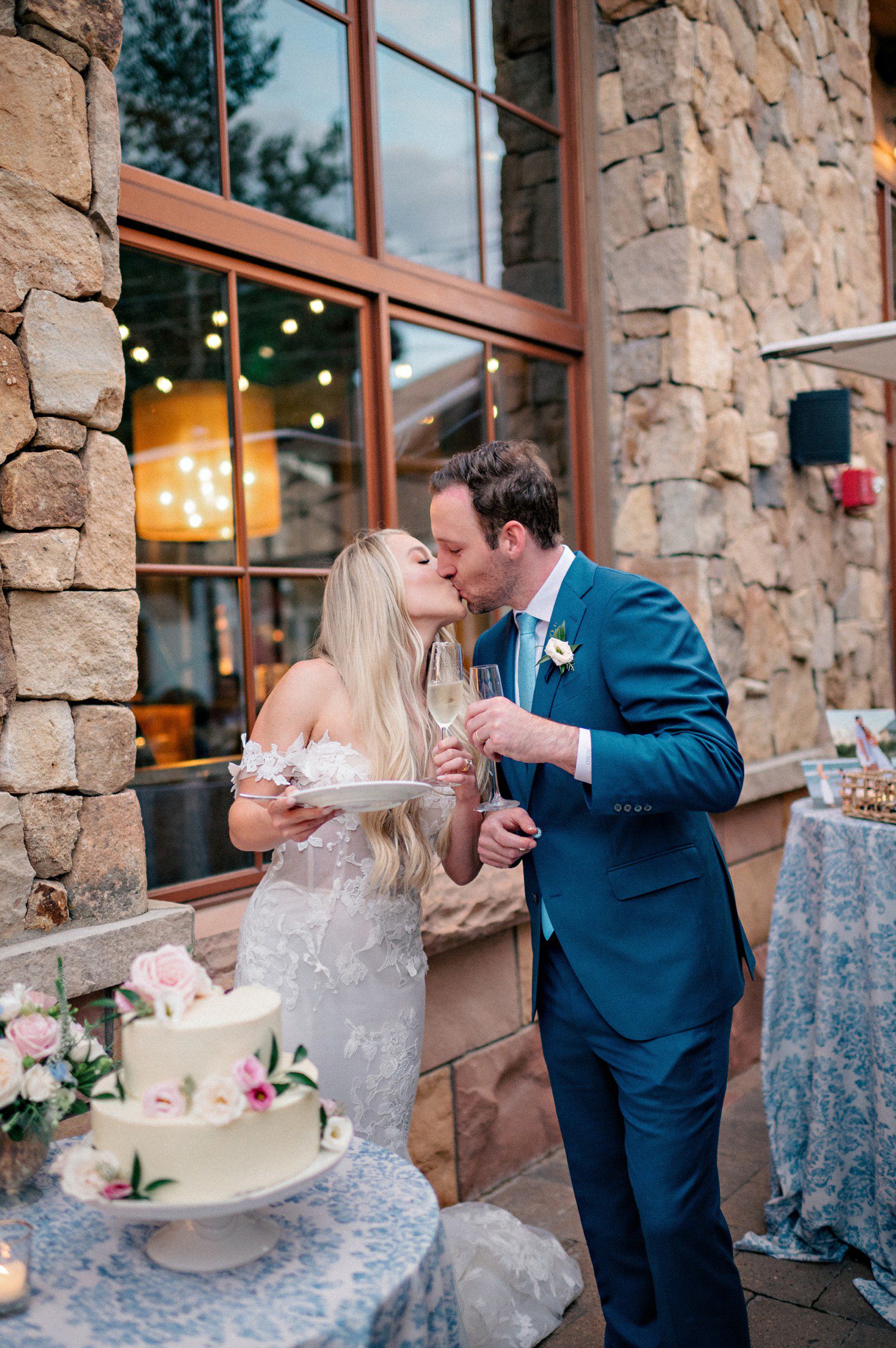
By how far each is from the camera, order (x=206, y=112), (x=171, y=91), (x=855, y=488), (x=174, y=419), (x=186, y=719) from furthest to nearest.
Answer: (x=186, y=719) → (x=174, y=419) → (x=855, y=488) → (x=171, y=91) → (x=206, y=112)

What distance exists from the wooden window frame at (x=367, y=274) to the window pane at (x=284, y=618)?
17.0ft

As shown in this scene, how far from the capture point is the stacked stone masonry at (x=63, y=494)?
1938mm

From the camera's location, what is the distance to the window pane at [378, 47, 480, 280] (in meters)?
3.64

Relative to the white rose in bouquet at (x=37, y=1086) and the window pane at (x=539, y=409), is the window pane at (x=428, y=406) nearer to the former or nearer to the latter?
the window pane at (x=539, y=409)

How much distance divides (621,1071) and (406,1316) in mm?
939

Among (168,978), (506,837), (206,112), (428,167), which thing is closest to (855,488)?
(428,167)

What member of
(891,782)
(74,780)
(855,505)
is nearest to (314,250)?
(74,780)

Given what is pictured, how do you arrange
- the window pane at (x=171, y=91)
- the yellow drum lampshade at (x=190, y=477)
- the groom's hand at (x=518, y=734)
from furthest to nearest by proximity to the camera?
the yellow drum lampshade at (x=190, y=477)
the window pane at (x=171, y=91)
the groom's hand at (x=518, y=734)

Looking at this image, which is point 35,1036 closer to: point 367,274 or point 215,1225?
point 215,1225

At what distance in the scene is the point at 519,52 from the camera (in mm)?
4129

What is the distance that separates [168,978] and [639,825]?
1.05 m

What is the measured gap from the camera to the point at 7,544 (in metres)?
1.93

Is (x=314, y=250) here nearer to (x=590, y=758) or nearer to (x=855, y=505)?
(x=590, y=758)

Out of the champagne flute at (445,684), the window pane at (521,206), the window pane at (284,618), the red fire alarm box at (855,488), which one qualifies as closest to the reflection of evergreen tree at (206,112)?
the window pane at (521,206)
